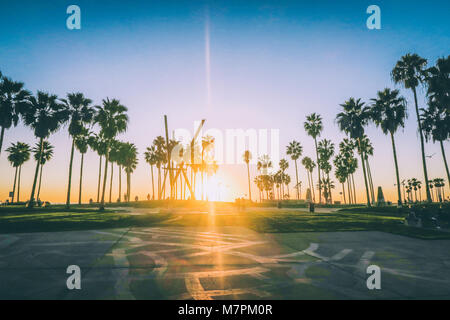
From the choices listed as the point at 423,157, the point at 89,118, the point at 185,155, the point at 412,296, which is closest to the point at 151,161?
the point at 185,155

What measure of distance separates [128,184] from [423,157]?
5942cm

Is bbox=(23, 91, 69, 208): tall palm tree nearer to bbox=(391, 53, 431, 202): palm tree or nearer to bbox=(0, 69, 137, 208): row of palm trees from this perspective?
bbox=(0, 69, 137, 208): row of palm trees

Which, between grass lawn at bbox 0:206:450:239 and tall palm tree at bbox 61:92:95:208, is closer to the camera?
grass lawn at bbox 0:206:450:239

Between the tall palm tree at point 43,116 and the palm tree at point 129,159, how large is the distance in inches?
988

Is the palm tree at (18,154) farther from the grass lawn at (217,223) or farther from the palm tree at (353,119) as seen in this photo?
the palm tree at (353,119)

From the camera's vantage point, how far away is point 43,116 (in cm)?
3077

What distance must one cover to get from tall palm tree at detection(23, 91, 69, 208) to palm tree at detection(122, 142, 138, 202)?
82.3ft

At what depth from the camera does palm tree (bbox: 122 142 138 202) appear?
5811 cm

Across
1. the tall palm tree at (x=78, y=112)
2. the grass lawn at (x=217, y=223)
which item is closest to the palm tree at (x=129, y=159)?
the tall palm tree at (x=78, y=112)

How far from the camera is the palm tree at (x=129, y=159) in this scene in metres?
58.1

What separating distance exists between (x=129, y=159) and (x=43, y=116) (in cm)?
3494

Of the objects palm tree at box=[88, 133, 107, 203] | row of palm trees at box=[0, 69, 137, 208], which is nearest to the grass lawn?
row of palm trees at box=[0, 69, 137, 208]

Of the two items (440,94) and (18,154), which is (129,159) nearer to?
(18,154)

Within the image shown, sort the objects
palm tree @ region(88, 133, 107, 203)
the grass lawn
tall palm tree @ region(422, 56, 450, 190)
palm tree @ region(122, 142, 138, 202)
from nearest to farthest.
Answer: the grass lawn → tall palm tree @ region(422, 56, 450, 190) → palm tree @ region(88, 133, 107, 203) → palm tree @ region(122, 142, 138, 202)
